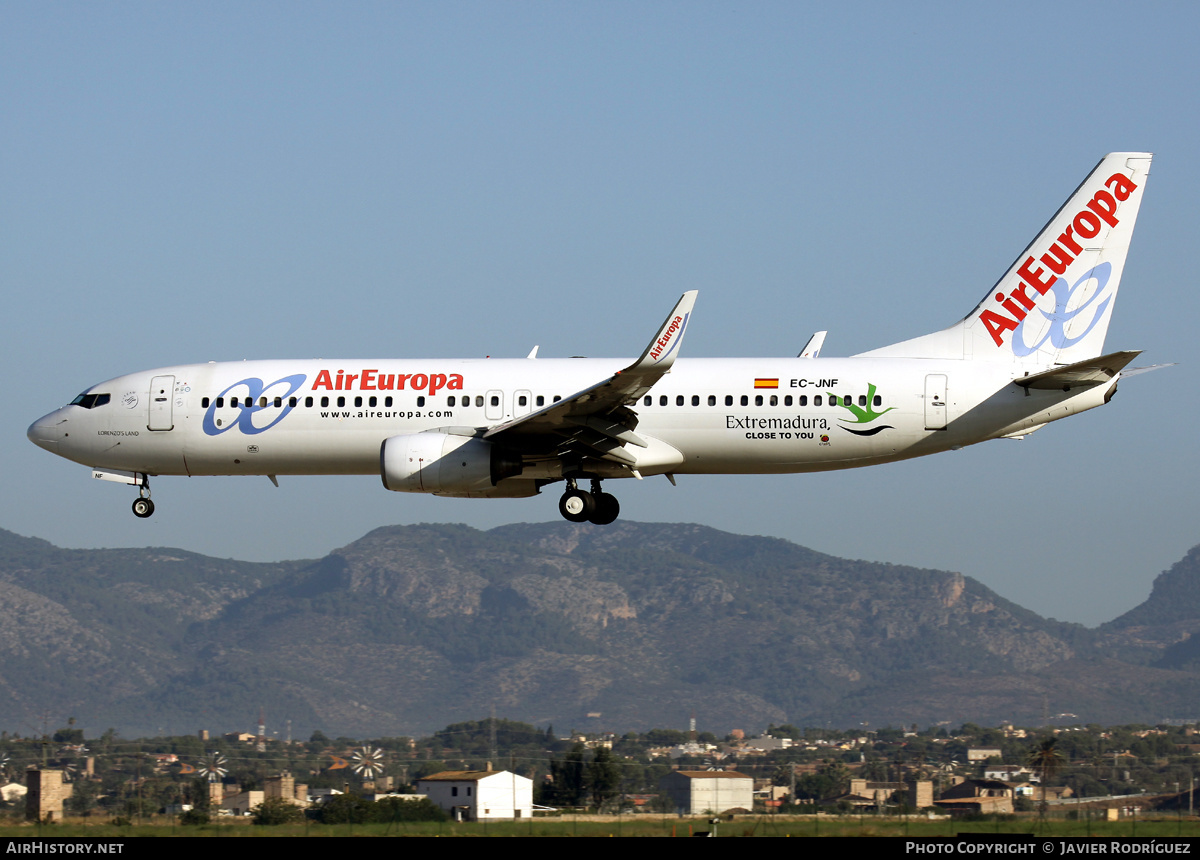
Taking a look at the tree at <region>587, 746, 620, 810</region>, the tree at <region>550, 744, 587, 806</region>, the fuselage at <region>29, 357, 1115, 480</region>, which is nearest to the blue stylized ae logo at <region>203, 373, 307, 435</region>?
the fuselage at <region>29, 357, 1115, 480</region>

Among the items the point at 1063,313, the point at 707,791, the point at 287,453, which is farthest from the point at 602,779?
the point at 1063,313

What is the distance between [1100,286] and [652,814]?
60.4 ft

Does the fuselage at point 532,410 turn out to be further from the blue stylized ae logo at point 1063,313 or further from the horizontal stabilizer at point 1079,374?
the blue stylized ae logo at point 1063,313

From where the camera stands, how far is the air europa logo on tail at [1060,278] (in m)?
39.8

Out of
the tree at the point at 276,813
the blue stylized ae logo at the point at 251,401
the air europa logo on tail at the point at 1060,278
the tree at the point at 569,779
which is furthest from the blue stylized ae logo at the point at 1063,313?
the tree at the point at 276,813

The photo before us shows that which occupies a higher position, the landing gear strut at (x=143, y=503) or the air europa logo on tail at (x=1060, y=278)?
the air europa logo on tail at (x=1060, y=278)

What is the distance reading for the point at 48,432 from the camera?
42.6 metres

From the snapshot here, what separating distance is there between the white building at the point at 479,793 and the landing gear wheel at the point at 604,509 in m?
7.05

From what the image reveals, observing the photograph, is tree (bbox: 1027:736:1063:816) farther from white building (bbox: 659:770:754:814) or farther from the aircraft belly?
the aircraft belly

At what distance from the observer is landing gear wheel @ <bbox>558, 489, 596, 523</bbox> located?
39.7m

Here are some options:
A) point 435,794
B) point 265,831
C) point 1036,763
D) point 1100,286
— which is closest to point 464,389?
point 435,794

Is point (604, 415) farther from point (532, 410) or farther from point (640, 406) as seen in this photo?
point (532, 410)

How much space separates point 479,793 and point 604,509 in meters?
8.18
